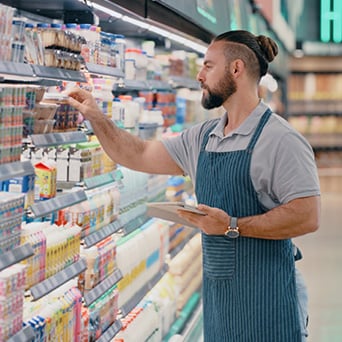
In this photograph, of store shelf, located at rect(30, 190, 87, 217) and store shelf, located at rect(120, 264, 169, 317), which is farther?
store shelf, located at rect(120, 264, 169, 317)

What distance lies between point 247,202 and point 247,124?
1.20 ft

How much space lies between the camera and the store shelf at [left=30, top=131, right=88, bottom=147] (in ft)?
10.8

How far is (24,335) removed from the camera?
3051 mm

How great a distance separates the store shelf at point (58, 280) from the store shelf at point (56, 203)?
30 cm

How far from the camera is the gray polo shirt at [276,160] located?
3.54 m

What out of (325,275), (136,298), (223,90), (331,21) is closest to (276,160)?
(223,90)

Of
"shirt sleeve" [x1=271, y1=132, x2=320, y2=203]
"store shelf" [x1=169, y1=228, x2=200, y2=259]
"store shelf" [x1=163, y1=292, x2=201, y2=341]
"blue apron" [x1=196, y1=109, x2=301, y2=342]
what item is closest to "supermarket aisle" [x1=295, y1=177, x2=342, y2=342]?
"store shelf" [x1=163, y1=292, x2=201, y2=341]

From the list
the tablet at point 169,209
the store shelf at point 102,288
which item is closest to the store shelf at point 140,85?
the store shelf at point 102,288

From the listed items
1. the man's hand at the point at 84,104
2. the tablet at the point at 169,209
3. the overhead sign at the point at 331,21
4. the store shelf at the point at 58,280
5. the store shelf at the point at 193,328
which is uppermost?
the overhead sign at the point at 331,21

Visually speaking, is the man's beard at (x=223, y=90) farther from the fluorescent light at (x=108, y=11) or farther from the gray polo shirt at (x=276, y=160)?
the fluorescent light at (x=108, y=11)

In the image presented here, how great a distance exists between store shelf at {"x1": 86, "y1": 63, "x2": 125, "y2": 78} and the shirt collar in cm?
72

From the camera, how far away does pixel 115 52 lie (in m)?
4.64

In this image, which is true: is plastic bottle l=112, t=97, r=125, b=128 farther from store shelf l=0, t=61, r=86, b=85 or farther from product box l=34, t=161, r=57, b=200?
product box l=34, t=161, r=57, b=200

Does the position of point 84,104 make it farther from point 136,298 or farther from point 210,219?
point 136,298
